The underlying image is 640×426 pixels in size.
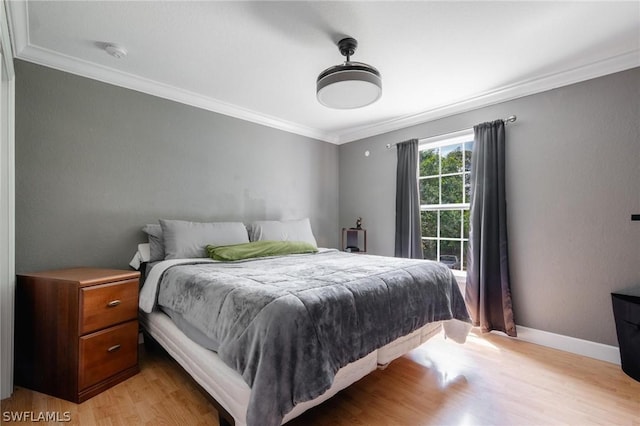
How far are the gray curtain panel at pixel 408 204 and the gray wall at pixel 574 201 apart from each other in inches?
35.1

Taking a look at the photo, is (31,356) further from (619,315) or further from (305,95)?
(619,315)

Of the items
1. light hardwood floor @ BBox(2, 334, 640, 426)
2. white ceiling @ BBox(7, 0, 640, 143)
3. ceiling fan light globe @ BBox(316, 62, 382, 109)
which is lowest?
light hardwood floor @ BBox(2, 334, 640, 426)

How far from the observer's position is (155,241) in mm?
2635

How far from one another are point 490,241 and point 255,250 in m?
2.33

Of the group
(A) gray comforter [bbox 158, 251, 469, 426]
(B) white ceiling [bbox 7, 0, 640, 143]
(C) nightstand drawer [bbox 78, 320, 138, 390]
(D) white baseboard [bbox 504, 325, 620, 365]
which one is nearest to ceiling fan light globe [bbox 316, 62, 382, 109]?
(B) white ceiling [bbox 7, 0, 640, 143]

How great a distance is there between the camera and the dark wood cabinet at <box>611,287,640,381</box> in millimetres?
2041

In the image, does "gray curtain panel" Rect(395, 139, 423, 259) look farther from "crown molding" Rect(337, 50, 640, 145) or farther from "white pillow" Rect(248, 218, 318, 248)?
"white pillow" Rect(248, 218, 318, 248)

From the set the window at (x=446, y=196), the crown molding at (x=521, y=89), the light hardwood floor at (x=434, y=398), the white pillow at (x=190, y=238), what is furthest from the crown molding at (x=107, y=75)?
the light hardwood floor at (x=434, y=398)

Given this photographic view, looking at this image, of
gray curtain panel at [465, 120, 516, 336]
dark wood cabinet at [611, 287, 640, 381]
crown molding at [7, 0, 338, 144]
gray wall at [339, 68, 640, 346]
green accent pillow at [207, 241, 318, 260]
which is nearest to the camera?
crown molding at [7, 0, 338, 144]

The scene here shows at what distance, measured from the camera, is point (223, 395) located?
4.74 feet

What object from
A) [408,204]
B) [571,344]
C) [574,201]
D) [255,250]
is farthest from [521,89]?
[255,250]

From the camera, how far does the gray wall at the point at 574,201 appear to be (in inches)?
91.5

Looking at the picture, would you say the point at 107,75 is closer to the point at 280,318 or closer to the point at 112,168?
the point at 112,168

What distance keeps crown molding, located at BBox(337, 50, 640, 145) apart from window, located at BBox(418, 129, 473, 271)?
0.29 meters
